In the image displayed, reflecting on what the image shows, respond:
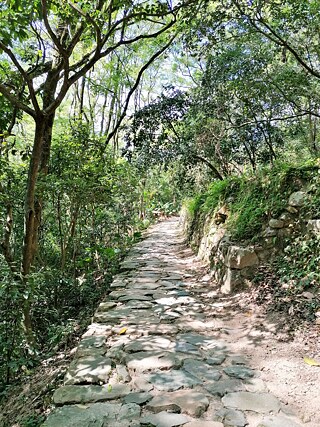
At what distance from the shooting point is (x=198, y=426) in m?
1.86

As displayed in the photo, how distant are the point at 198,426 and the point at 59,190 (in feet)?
12.2

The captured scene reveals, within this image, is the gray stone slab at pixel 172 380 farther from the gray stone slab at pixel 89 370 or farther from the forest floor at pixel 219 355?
the gray stone slab at pixel 89 370

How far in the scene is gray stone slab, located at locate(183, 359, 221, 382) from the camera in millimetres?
2430

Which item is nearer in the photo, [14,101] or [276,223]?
[14,101]

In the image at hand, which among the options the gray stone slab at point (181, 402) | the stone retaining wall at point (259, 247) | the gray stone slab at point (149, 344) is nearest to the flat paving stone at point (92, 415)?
the gray stone slab at point (181, 402)

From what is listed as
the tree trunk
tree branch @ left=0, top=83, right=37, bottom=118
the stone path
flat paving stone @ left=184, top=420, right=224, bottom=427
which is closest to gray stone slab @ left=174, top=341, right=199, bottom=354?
the stone path

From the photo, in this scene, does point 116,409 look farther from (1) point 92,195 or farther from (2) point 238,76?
(2) point 238,76

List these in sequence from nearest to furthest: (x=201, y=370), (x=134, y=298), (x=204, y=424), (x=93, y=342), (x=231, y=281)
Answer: (x=204, y=424) < (x=201, y=370) < (x=93, y=342) < (x=231, y=281) < (x=134, y=298)

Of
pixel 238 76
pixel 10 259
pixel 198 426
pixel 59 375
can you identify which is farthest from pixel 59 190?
pixel 238 76

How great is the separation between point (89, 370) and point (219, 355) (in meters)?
1.06

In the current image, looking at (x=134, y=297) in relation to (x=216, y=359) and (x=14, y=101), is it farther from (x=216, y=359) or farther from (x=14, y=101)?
(x=14, y=101)

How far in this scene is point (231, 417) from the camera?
195 cm

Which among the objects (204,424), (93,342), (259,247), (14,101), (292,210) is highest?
(14,101)

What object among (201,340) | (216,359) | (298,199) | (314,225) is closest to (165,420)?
(216,359)
